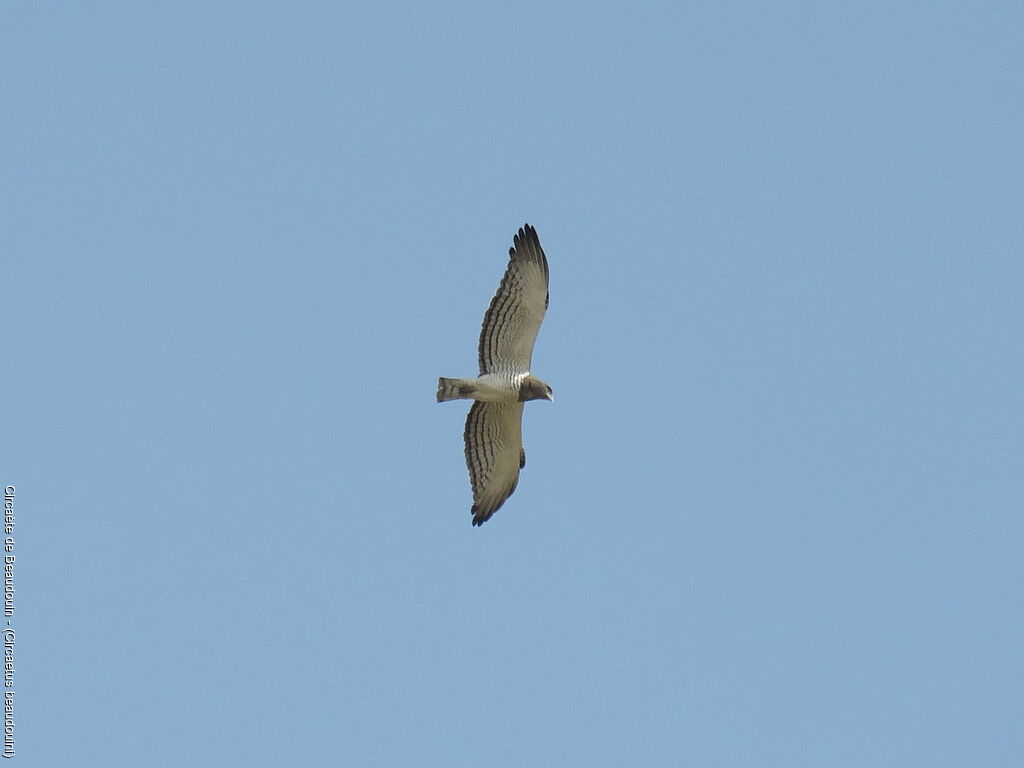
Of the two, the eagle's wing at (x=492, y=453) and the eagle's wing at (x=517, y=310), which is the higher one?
the eagle's wing at (x=517, y=310)

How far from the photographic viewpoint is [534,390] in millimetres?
22859

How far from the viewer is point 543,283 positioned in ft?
74.4

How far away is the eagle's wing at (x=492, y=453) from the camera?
77.4 ft

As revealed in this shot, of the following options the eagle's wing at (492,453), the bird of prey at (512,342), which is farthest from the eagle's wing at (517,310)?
the eagle's wing at (492,453)

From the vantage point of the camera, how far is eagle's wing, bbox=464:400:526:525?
2358 centimetres

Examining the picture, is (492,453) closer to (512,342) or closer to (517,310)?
(512,342)

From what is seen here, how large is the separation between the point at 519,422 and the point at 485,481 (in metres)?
0.97

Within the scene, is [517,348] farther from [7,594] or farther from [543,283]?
[7,594]

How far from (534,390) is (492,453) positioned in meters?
1.48

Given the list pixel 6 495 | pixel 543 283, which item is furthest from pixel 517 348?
pixel 6 495

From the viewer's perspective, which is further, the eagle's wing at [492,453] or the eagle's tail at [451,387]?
the eagle's wing at [492,453]

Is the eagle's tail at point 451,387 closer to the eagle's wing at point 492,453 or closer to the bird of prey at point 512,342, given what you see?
the bird of prey at point 512,342

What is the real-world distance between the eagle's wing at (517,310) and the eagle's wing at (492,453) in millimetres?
594

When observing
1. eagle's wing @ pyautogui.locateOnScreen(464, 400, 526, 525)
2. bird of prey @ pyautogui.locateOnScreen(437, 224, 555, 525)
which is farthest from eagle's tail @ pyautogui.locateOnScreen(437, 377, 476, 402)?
eagle's wing @ pyautogui.locateOnScreen(464, 400, 526, 525)
